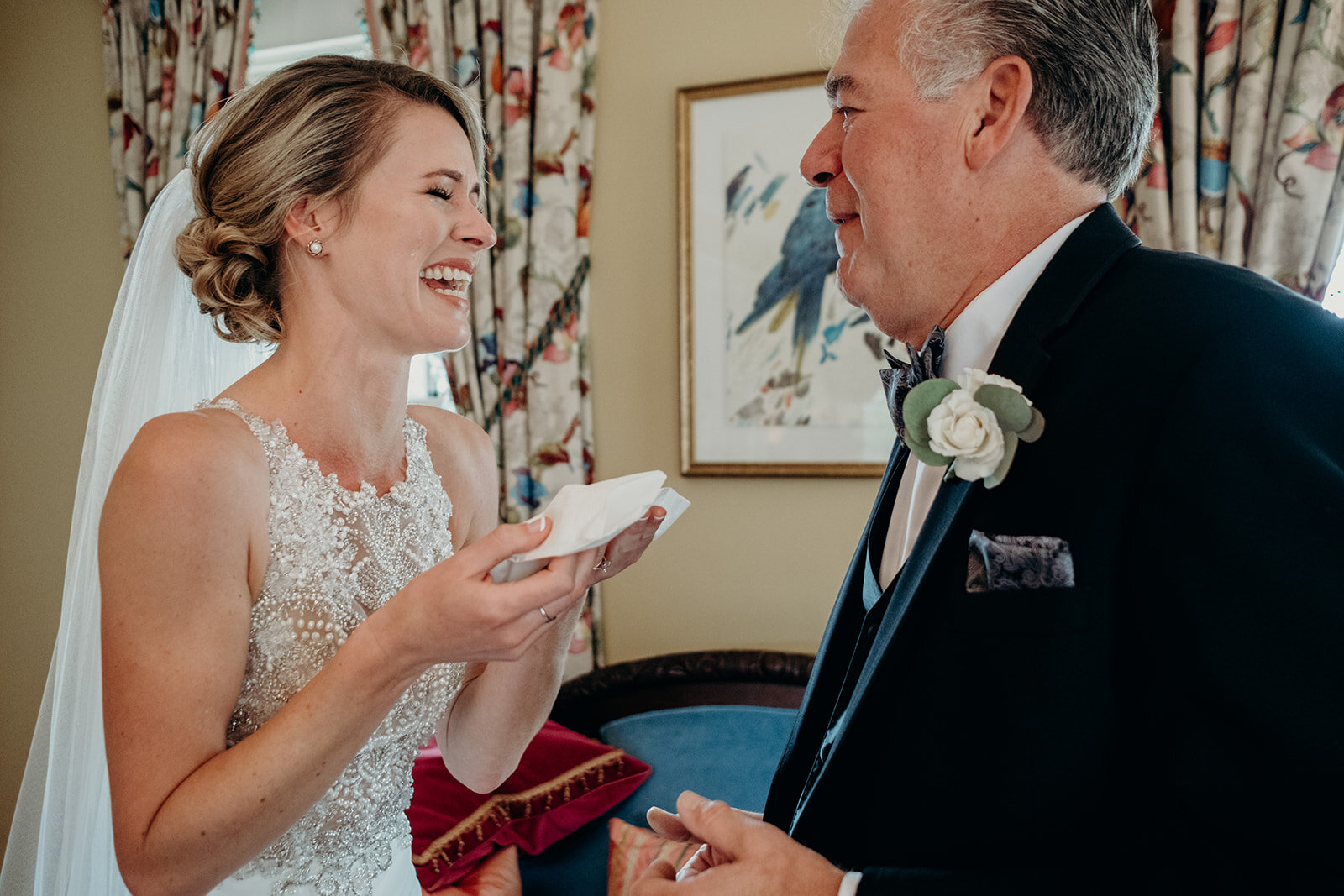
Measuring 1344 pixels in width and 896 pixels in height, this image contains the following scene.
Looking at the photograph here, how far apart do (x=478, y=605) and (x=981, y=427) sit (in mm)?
624

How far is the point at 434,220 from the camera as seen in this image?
151 cm

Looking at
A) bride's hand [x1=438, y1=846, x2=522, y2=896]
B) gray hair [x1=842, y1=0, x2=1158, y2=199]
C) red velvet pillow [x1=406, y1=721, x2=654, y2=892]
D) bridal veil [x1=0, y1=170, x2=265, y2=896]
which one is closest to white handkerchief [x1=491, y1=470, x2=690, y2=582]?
gray hair [x1=842, y1=0, x2=1158, y2=199]

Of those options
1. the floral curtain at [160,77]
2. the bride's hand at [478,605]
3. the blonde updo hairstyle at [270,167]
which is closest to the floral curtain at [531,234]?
the floral curtain at [160,77]

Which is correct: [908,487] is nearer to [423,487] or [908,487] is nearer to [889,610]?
[889,610]

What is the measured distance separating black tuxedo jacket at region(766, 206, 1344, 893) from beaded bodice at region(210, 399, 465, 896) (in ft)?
2.56

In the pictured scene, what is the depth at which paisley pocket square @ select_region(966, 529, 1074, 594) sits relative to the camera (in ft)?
2.93

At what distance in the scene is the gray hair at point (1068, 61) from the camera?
116cm

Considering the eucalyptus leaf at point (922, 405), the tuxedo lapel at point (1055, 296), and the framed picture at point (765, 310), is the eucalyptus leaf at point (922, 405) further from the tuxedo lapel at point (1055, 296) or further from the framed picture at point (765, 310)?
the framed picture at point (765, 310)

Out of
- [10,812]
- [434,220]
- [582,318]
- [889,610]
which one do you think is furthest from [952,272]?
[10,812]

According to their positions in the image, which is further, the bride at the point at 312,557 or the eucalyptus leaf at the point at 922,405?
the bride at the point at 312,557

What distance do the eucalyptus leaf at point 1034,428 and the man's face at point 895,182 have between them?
0.40m

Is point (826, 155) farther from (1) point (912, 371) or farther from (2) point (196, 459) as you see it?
(2) point (196, 459)

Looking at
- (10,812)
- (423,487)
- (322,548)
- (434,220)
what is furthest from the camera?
(10,812)

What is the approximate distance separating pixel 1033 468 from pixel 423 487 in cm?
114
